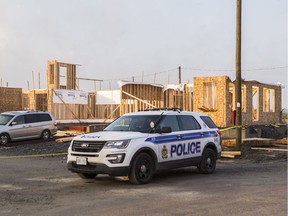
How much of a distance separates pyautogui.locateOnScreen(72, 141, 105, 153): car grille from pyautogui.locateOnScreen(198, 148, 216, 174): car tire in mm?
3466

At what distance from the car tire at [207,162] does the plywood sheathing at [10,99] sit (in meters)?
27.8

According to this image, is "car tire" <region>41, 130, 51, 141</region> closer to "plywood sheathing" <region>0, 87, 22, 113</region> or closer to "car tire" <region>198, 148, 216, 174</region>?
"car tire" <region>198, 148, 216, 174</region>

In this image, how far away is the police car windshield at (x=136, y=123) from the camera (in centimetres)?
1109

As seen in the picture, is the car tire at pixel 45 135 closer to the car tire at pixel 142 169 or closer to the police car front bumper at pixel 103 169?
the police car front bumper at pixel 103 169

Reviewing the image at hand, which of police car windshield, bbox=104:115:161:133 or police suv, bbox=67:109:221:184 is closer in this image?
police suv, bbox=67:109:221:184

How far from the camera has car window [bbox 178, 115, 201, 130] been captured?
39.3 feet

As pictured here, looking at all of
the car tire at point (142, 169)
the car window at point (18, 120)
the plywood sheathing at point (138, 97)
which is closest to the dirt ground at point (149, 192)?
the car tire at point (142, 169)

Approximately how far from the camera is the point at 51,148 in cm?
2038

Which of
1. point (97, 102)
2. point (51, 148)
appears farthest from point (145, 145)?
point (97, 102)

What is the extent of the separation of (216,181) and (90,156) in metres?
3.22

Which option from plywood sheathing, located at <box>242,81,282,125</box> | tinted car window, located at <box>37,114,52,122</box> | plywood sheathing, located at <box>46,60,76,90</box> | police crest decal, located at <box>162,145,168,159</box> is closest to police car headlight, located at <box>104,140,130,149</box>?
police crest decal, located at <box>162,145,168,159</box>

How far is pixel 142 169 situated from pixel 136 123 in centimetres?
136

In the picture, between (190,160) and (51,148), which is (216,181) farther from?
(51,148)

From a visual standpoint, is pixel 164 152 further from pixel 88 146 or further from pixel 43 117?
pixel 43 117
